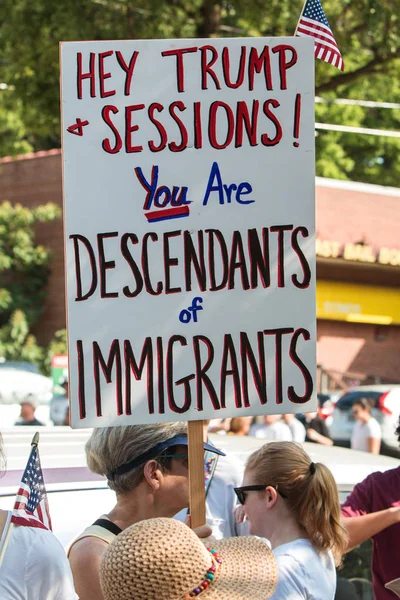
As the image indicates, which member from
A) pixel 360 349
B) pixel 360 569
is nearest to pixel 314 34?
pixel 360 569

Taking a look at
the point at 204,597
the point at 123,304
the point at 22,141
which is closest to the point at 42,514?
the point at 123,304

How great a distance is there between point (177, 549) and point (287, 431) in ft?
30.3

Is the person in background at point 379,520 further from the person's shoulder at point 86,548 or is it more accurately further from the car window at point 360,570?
the person's shoulder at point 86,548

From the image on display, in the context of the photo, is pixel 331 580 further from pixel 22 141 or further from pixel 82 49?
pixel 22 141

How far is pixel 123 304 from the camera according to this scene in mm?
2924

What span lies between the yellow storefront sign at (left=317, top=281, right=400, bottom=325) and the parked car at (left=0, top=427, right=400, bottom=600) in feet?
74.5

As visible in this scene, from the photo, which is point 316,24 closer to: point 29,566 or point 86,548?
point 86,548

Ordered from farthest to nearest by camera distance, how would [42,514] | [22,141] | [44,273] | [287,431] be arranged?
[22,141], [44,273], [287,431], [42,514]

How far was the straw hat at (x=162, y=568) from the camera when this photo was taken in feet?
6.55

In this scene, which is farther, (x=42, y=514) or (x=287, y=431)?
(x=287, y=431)

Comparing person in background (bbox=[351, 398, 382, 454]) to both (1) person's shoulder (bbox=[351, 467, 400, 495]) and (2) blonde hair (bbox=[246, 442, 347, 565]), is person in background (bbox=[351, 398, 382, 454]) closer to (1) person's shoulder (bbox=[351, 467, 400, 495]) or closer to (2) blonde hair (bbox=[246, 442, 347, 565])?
(1) person's shoulder (bbox=[351, 467, 400, 495])

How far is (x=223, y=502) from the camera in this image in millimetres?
3729

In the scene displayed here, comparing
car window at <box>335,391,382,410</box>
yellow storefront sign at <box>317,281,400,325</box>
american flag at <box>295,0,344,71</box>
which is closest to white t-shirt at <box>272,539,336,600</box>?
american flag at <box>295,0,344,71</box>

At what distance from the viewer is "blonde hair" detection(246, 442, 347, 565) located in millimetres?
3059
